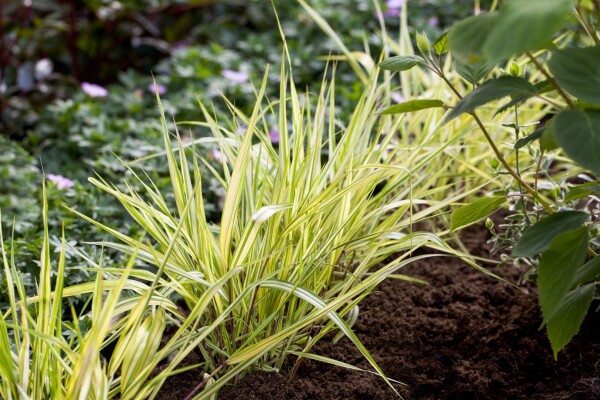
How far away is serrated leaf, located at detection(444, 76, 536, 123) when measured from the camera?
1.00 metres

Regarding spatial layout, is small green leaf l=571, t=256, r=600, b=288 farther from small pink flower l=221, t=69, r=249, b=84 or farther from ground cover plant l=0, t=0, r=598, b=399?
small pink flower l=221, t=69, r=249, b=84

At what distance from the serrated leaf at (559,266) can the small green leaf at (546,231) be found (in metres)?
0.03

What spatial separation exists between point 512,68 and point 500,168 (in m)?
0.30

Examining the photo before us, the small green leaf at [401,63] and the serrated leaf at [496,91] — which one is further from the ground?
the serrated leaf at [496,91]

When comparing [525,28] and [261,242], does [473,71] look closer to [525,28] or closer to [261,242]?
[525,28]

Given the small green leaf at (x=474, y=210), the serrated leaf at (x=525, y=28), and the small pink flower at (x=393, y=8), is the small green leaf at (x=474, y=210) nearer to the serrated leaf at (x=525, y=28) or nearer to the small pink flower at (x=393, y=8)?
the serrated leaf at (x=525, y=28)

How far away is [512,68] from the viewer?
50.4 inches

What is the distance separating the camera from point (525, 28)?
2.65 feet

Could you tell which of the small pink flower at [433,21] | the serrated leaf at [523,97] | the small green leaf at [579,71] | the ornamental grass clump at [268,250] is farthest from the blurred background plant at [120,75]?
the small green leaf at [579,71]

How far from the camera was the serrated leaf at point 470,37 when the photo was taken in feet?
Result: 2.90

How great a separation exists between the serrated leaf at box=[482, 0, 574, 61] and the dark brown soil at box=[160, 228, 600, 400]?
2.19ft

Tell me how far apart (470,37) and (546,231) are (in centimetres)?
33

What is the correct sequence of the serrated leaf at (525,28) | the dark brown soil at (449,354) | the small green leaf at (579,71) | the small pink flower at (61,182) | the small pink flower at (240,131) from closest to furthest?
the serrated leaf at (525,28) < the small green leaf at (579,71) < the dark brown soil at (449,354) < the small pink flower at (240,131) < the small pink flower at (61,182)

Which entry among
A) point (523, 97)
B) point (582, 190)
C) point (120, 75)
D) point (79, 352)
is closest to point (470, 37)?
point (523, 97)
